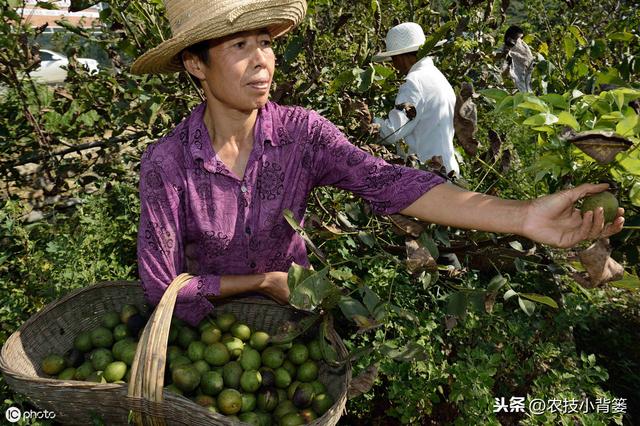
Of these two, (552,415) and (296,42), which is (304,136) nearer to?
(296,42)

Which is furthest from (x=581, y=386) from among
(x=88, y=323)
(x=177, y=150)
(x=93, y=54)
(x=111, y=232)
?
(x=93, y=54)

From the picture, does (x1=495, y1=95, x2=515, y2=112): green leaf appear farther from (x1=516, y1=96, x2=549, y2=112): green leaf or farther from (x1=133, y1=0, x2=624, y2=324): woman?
(x1=133, y1=0, x2=624, y2=324): woman

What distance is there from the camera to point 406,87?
11.2 ft

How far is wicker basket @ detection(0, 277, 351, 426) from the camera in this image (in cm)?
156

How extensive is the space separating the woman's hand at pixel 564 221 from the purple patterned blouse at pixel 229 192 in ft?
1.53

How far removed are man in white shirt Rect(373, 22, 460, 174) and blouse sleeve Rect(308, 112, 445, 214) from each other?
119 centimetres

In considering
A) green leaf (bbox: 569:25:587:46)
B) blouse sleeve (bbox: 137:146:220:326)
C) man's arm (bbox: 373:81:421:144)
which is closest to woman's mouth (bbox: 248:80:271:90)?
blouse sleeve (bbox: 137:146:220:326)

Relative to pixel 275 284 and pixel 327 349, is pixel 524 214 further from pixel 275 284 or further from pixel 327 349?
pixel 275 284

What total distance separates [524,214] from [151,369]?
1.15 metres

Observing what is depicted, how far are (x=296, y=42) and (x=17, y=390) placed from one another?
186cm

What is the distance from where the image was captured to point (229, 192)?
6.52ft

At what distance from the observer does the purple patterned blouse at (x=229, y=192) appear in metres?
1.92

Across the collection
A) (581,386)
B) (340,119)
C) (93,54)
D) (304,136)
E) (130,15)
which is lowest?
(93,54)

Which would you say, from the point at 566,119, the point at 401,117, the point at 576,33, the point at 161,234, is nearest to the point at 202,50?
the point at 161,234
